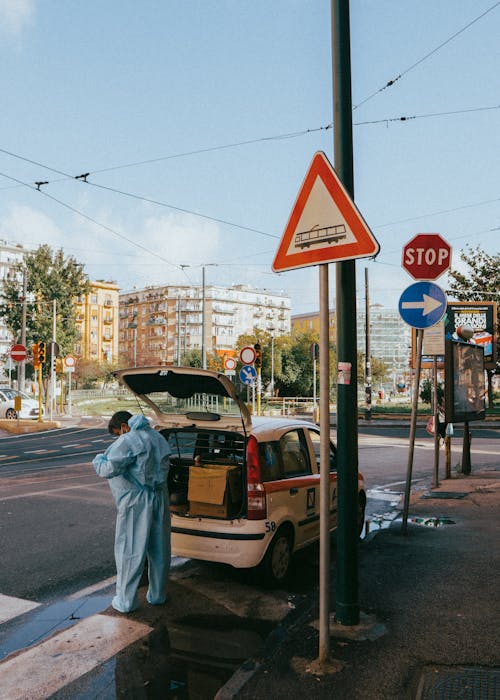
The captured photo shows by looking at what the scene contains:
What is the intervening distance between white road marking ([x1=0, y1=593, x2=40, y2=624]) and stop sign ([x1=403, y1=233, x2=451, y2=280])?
5.16 m

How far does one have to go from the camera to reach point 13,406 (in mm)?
33531

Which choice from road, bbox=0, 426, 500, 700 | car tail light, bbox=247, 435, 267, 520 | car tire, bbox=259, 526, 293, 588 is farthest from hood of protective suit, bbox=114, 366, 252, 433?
road, bbox=0, 426, 500, 700

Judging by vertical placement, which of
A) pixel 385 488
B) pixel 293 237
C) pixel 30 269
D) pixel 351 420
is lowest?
pixel 385 488

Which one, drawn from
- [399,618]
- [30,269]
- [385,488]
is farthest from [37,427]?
[30,269]

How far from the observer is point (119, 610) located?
16.7 feet

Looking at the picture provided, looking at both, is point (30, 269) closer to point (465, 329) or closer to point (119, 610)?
point (465, 329)

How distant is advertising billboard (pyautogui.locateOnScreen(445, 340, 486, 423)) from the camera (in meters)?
10.8

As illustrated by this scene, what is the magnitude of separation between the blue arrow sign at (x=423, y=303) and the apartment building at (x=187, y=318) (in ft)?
412

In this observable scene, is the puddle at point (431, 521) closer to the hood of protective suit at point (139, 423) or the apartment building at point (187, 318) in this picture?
the hood of protective suit at point (139, 423)

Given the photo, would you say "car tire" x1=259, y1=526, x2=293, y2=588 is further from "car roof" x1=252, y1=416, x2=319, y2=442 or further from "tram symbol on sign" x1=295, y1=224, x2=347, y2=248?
"tram symbol on sign" x1=295, y1=224, x2=347, y2=248

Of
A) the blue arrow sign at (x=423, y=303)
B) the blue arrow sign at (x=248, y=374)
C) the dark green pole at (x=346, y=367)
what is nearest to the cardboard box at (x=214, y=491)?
the dark green pole at (x=346, y=367)

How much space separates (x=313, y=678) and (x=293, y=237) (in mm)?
2651

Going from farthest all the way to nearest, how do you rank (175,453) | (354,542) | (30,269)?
(30,269) → (175,453) → (354,542)

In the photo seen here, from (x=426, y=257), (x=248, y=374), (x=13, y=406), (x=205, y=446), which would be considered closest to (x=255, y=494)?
(x=205, y=446)
